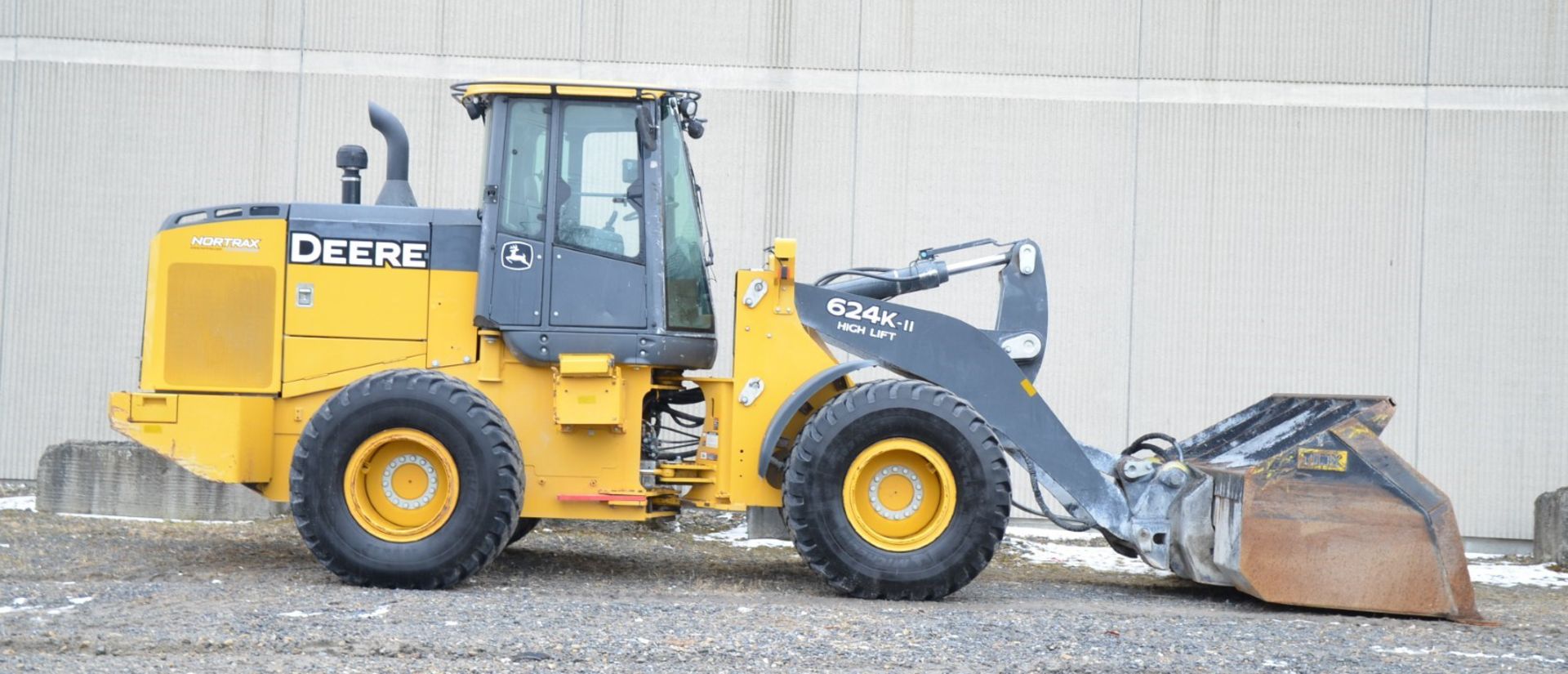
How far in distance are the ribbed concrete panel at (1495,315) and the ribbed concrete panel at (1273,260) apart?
0.62ft

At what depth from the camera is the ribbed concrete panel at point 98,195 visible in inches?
427

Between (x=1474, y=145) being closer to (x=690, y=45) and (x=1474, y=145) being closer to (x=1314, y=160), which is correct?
(x=1314, y=160)

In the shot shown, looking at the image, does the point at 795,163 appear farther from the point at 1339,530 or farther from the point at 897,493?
the point at 1339,530

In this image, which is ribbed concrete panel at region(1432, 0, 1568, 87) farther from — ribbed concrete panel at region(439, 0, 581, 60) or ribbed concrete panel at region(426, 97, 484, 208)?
ribbed concrete panel at region(426, 97, 484, 208)

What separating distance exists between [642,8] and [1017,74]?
9.80 ft

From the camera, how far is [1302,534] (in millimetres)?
7125

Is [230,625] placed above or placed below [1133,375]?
below

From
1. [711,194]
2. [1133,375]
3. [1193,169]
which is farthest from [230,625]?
[1193,169]

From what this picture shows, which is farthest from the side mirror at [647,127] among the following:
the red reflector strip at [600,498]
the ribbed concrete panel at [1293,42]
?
the ribbed concrete panel at [1293,42]

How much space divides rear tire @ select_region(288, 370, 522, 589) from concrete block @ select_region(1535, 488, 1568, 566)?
295 inches

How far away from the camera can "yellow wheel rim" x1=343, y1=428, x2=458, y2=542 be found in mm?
7070

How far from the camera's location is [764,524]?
10.1 meters

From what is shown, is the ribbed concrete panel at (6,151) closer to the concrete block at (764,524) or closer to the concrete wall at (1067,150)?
the concrete wall at (1067,150)

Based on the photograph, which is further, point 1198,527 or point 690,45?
point 690,45
